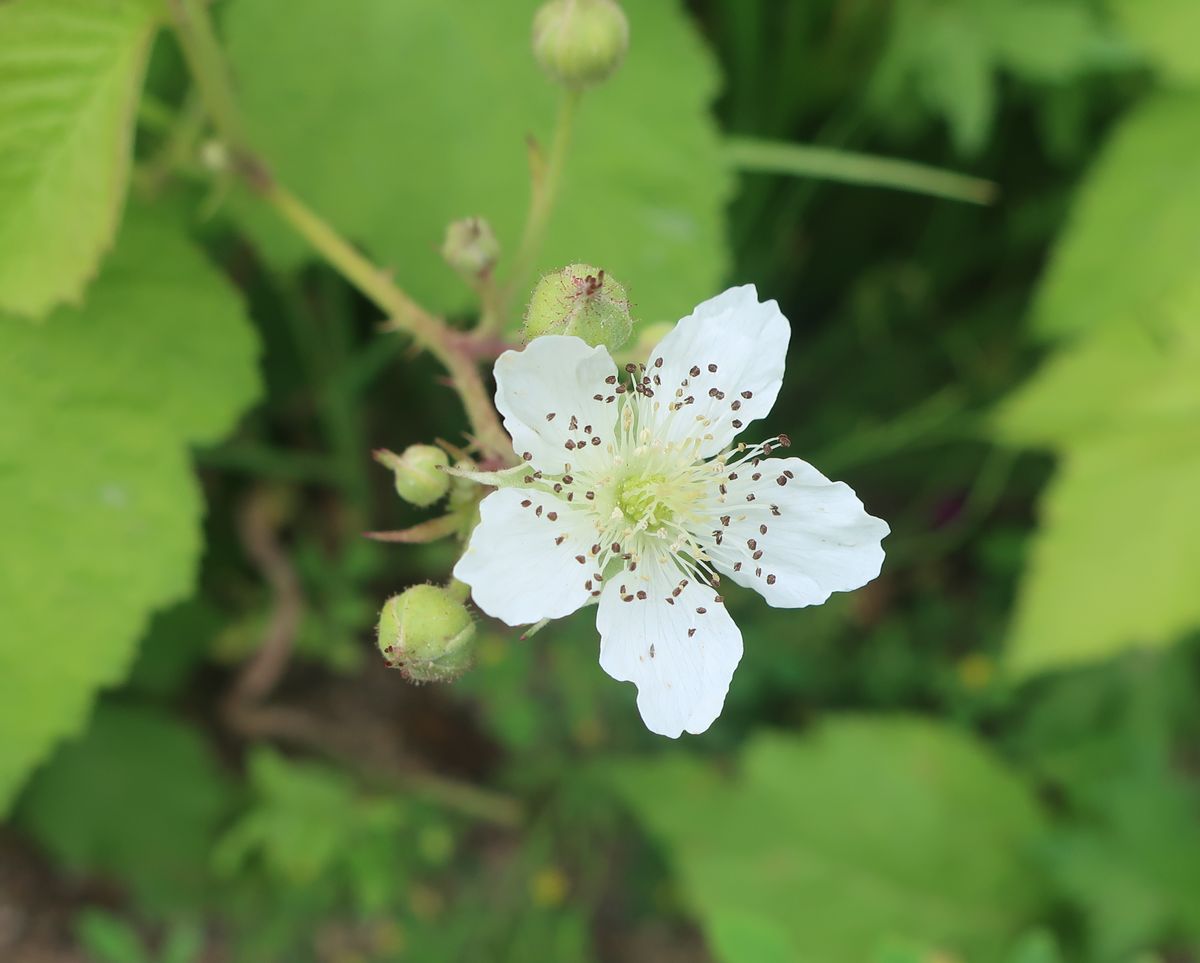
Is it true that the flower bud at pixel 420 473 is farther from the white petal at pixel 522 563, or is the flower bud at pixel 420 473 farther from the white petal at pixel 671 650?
the white petal at pixel 671 650

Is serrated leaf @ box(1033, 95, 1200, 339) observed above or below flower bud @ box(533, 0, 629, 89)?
above

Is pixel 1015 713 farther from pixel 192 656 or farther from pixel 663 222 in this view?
pixel 192 656

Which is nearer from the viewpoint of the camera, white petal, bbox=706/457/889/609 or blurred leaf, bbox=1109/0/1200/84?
white petal, bbox=706/457/889/609

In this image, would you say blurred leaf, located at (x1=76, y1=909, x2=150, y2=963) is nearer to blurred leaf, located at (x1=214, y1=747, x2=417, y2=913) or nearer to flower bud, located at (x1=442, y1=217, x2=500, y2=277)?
blurred leaf, located at (x1=214, y1=747, x2=417, y2=913)

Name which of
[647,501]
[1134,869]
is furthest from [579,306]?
[1134,869]

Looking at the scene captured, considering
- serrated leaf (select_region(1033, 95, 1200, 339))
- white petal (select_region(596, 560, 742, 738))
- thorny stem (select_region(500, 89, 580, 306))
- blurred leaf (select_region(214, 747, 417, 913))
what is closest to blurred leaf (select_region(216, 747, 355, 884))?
blurred leaf (select_region(214, 747, 417, 913))

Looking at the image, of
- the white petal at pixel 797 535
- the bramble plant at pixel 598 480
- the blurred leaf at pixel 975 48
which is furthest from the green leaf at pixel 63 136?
the blurred leaf at pixel 975 48

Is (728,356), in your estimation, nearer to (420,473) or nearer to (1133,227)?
(420,473)
